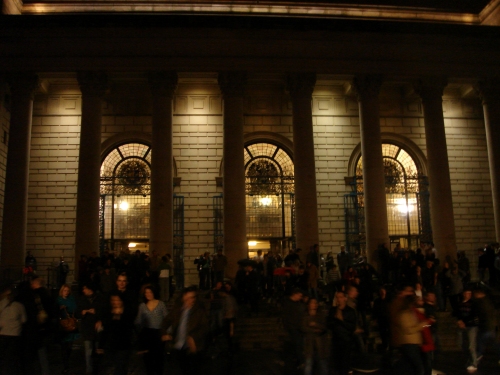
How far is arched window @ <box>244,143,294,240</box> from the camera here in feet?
95.3

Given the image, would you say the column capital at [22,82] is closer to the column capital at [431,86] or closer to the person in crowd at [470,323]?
the column capital at [431,86]

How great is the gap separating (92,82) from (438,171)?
53.8ft

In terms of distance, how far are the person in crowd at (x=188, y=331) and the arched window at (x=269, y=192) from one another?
19.5m

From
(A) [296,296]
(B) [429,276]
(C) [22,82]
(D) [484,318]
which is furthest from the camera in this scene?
(C) [22,82]

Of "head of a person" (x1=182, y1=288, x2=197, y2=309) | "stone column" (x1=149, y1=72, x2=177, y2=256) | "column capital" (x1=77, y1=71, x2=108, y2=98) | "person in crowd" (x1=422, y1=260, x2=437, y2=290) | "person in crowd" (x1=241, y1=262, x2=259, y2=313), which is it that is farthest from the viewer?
"column capital" (x1=77, y1=71, x2=108, y2=98)

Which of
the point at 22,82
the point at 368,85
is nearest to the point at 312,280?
the point at 368,85

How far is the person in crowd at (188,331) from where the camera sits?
8.88m

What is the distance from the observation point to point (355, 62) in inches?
1029

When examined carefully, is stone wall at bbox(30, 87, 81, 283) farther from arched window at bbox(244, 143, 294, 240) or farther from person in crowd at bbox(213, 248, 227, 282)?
person in crowd at bbox(213, 248, 227, 282)

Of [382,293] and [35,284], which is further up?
[35,284]

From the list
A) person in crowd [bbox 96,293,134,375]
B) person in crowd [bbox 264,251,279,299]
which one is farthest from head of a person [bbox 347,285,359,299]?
person in crowd [bbox 264,251,279,299]

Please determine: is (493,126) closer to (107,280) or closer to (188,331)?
(107,280)

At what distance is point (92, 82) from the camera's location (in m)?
25.2

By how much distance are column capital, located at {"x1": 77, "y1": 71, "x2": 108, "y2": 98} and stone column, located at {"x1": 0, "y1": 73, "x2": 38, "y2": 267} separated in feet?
7.19
